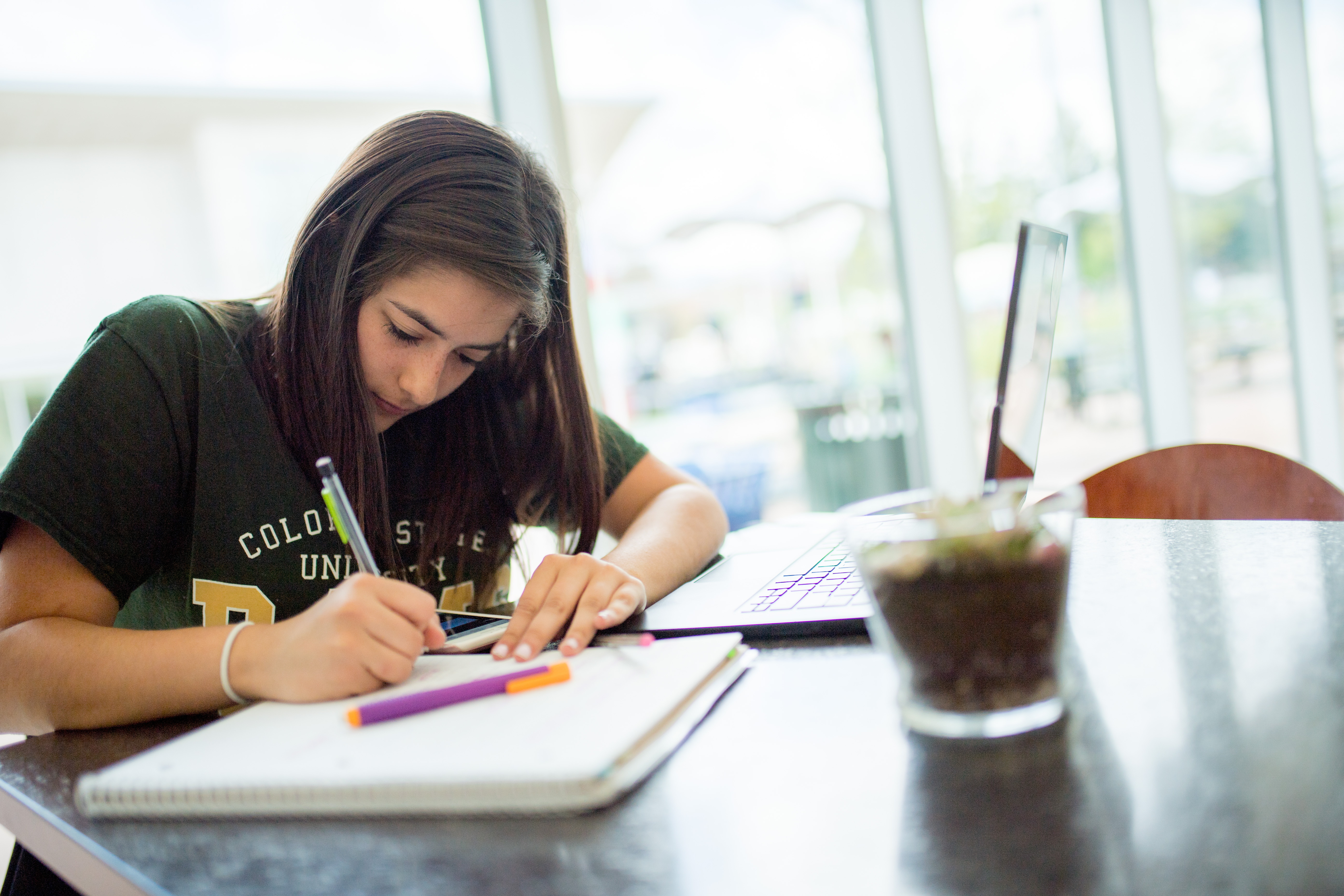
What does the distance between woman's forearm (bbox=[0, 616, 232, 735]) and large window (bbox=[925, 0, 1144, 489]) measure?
2639 millimetres

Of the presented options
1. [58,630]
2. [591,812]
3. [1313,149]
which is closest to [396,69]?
[58,630]

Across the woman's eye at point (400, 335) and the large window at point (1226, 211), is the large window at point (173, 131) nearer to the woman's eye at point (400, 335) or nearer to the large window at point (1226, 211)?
the woman's eye at point (400, 335)

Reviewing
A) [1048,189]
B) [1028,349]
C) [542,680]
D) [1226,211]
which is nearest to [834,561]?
[1028,349]

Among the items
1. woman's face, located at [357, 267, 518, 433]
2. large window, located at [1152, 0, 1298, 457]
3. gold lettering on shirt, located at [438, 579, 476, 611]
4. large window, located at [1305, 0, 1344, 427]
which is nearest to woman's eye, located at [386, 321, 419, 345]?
woman's face, located at [357, 267, 518, 433]

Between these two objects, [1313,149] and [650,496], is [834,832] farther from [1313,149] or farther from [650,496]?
[1313,149]

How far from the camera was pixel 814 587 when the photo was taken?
0.86 meters

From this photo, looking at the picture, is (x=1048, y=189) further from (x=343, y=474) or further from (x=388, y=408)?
(x=343, y=474)

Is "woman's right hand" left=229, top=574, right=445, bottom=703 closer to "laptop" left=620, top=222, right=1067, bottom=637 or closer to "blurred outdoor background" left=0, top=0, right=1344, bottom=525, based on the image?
"laptop" left=620, top=222, right=1067, bottom=637

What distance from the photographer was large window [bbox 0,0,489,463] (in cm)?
170

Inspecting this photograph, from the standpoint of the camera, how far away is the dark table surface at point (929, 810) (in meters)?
0.36

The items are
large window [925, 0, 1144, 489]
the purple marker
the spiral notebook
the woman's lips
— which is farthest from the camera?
large window [925, 0, 1144, 489]

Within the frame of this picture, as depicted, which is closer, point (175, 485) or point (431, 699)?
point (431, 699)

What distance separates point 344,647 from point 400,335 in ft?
1.56

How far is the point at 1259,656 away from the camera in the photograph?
55 centimetres
